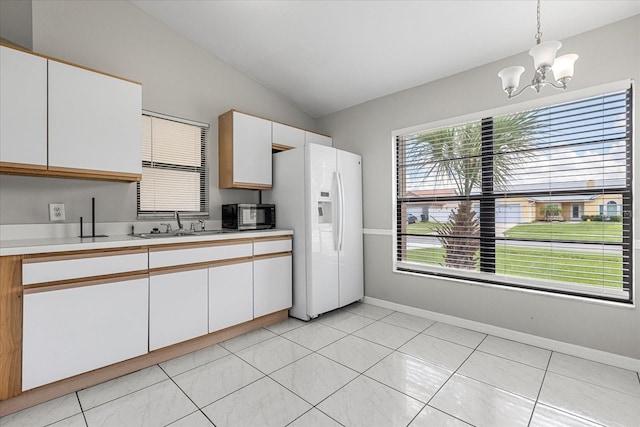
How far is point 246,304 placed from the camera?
114 inches

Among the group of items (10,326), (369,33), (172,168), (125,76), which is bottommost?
(10,326)

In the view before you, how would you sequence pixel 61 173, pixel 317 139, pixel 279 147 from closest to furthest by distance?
pixel 61 173 → pixel 279 147 → pixel 317 139

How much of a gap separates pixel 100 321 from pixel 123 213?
1.08 m

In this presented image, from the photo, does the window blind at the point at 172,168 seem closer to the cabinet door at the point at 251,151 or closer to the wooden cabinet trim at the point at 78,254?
the cabinet door at the point at 251,151

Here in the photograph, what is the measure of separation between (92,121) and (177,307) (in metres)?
1.60

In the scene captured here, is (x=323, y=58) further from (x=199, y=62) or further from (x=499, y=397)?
(x=499, y=397)

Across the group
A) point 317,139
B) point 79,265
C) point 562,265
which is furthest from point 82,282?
point 562,265

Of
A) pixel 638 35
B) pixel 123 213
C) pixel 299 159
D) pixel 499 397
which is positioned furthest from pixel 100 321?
pixel 638 35

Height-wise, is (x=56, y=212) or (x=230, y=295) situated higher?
(x=56, y=212)

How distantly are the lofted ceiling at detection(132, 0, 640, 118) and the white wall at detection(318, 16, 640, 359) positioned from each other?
0.49 ft

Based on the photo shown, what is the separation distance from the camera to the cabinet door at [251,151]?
3248 mm

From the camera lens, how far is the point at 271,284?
312 cm

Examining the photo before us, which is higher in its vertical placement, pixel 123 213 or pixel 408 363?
pixel 123 213

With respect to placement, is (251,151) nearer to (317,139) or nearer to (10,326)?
(317,139)
